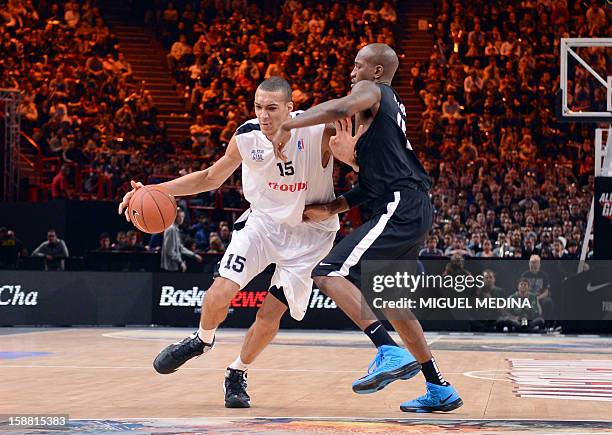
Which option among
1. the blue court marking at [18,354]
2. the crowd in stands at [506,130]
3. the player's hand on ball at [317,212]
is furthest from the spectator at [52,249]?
the player's hand on ball at [317,212]

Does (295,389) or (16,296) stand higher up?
(295,389)

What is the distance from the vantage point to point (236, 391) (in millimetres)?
7441

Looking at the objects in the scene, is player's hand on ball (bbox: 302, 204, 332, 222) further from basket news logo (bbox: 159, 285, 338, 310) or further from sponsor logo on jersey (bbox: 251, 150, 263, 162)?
basket news logo (bbox: 159, 285, 338, 310)

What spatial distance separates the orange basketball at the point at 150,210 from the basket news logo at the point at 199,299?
11.3 meters

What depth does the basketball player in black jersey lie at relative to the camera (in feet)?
22.0

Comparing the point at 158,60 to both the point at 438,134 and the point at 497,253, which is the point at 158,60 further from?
the point at 497,253

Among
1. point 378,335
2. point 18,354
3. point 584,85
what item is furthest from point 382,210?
point 584,85

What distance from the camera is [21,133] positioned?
2466cm

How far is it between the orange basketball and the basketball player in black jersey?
131cm

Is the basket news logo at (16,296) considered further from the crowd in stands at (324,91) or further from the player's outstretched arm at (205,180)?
the player's outstretched arm at (205,180)

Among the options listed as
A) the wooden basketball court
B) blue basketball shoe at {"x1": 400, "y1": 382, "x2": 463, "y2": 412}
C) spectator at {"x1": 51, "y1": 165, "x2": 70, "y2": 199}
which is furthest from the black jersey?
spectator at {"x1": 51, "y1": 165, "x2": 70, "y2": 199}

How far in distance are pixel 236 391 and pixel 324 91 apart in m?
19.6

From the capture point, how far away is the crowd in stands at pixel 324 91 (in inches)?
869

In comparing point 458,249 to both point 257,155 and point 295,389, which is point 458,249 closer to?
point 295,389
